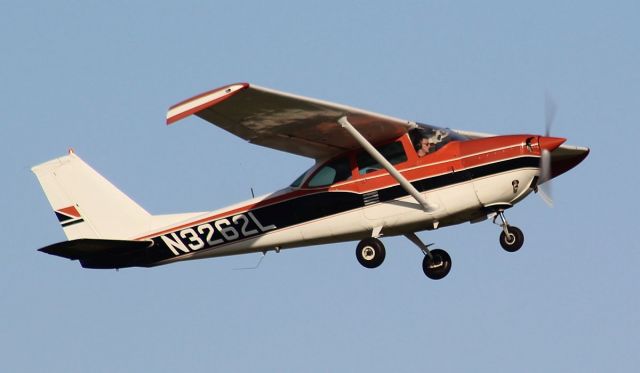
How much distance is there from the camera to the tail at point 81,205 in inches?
873

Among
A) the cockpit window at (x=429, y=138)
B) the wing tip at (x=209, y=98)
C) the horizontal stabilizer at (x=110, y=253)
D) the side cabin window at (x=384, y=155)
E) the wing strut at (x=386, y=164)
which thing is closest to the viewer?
the wing tip at (x=209, y=98)

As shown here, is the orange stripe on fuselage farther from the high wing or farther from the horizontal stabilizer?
the horizontal stabilizer

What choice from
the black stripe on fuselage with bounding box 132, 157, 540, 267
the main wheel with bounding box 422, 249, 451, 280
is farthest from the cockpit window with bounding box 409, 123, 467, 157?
the main wheel with bounding box 422, 249, 451, 280

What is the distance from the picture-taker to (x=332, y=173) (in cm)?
2011

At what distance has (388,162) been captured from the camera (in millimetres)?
19453

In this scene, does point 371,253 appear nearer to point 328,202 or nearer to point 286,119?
point 328,202

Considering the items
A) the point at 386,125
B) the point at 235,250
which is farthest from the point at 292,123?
the point at 235,250

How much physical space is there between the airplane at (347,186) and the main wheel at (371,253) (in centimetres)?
2

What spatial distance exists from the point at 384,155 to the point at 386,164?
417 mm

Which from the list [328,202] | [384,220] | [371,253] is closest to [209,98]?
[328,202]

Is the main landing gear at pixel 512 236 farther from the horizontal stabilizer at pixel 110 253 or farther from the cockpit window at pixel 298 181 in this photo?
the horizontal stabilizer at pixel 110 253

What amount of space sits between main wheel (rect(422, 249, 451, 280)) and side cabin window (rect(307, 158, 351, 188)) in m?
2.00

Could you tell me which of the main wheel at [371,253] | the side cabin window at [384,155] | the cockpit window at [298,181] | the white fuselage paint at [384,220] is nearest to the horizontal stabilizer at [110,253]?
the white fuselage paint at [384,220]

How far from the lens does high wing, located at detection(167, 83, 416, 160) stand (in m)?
17.5
